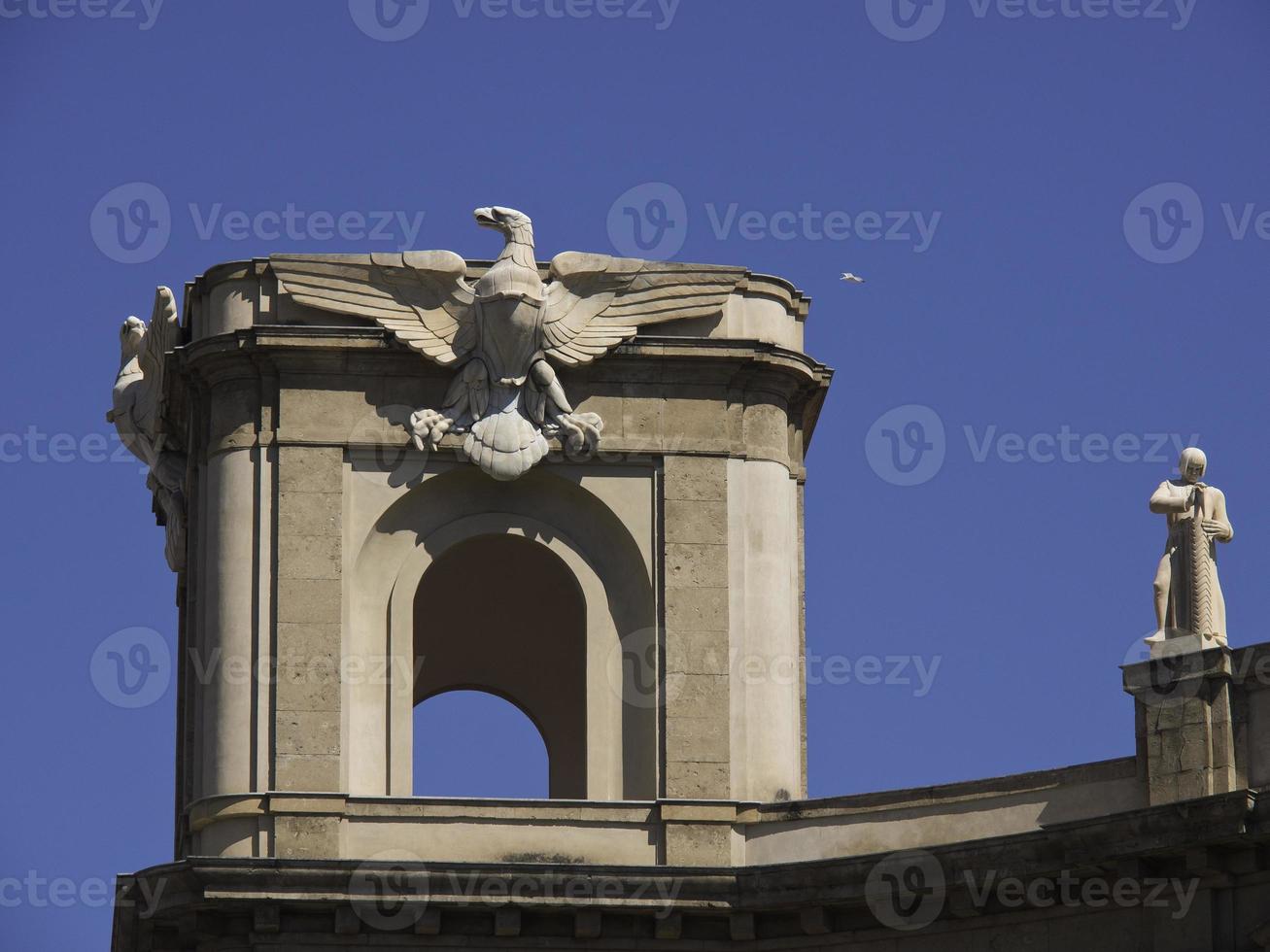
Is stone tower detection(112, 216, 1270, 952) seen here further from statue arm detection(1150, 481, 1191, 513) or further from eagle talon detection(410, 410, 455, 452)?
statue arm detection(1150, 481, 1191, 513)

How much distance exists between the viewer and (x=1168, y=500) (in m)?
49.8

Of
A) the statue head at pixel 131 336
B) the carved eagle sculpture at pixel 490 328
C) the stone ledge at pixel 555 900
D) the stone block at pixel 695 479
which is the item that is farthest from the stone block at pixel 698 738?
the statue head at pixel 131 336

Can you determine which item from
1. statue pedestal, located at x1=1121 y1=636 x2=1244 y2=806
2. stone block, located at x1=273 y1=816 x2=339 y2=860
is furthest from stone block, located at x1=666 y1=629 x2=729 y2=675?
statue pedestal, located at x1=1121 y1=636 x2=1244 y2=806

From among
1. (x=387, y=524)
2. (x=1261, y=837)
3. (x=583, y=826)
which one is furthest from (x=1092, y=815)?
(x=387, y=524)

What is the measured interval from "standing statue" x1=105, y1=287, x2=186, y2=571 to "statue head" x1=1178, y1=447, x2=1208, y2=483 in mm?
13809

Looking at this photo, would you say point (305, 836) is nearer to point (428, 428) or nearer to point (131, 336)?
point (428, 428)

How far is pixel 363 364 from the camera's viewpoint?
53.6 m

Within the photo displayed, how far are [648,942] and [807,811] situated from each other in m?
2.63

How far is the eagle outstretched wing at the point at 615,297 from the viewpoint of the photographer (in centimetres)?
5366

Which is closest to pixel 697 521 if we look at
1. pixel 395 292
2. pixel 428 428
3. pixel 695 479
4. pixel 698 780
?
pixel 695 479

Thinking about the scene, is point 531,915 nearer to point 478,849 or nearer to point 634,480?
point 478,849

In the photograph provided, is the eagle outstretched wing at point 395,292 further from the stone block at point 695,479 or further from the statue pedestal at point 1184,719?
the statue pedestal at point 1184,719

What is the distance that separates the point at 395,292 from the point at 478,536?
332 centimetres

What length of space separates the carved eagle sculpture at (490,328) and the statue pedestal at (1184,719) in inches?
343
